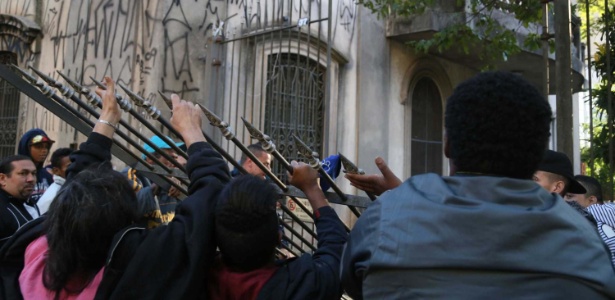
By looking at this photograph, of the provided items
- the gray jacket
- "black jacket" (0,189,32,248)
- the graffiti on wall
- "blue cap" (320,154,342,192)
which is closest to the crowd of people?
the gray jacket

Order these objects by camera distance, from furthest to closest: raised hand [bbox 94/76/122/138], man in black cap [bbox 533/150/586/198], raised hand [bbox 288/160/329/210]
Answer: man in black cap [bbox 533/150/586/198] → raised hand [bbox 94/76/122/138] → raised hand [bbox 288/160/329/210]

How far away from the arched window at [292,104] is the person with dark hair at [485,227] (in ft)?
19.6

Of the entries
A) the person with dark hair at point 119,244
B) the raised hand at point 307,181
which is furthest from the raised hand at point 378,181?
the person with dark hair at point 119,244

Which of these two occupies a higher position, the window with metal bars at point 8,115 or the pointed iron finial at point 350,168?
the window with metal bars at point 8,115

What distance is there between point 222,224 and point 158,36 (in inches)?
240

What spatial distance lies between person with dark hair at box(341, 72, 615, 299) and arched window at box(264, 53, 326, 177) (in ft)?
19.6

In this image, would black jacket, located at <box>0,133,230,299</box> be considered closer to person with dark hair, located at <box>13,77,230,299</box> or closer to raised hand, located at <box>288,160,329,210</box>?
person with dark hair, located at <box>13,77,230,299</box>

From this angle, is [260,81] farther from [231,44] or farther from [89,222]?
[89,222]

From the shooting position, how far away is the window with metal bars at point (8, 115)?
9.06 metres

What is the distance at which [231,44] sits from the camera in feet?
25.4

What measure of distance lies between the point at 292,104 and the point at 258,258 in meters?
6.28

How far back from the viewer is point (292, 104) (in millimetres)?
8211

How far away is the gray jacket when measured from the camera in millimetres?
1375

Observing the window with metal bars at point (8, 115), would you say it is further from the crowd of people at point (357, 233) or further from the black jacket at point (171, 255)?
the black jacket at point (171, 255)
